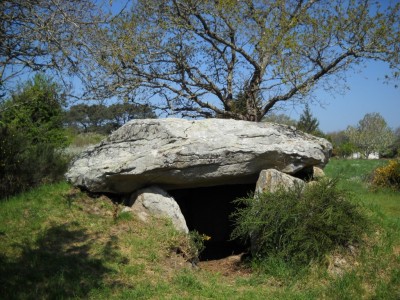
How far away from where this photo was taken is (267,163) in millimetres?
8352

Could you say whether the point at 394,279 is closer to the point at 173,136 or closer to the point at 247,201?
the point at 247,201

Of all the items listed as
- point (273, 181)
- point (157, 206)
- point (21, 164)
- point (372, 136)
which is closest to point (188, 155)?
point (157, 206)

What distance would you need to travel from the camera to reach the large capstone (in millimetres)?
7801

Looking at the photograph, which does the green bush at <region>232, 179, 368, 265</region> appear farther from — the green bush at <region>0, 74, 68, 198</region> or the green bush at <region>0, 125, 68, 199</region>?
the green bush at <region>0, 125, 68, 199</region>

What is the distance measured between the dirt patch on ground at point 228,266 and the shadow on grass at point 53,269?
2428 millimetres

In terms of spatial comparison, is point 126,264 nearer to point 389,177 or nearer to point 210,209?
point 210,209

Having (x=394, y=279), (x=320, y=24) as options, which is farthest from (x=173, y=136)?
(x=320, y=24)

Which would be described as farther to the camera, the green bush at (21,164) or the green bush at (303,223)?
the green bush at (21,164)

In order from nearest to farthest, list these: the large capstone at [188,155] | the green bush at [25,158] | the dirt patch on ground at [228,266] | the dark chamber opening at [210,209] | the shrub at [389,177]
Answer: the dirt patch on ground at [228,266] → the large capstone at [188,155] → the green bush at [25,158] → the dark chamber opening at [210,209] → the shrub at [389,177]

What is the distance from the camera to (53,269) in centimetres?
578

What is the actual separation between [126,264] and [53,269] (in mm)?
1146

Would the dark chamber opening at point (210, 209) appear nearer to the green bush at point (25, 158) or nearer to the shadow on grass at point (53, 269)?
the green bush at point (25, 158)

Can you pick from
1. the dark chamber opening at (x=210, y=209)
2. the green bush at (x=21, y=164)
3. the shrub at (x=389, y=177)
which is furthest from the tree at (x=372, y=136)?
the green bush at (x=21, y=164)

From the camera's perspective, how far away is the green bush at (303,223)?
6.90m
